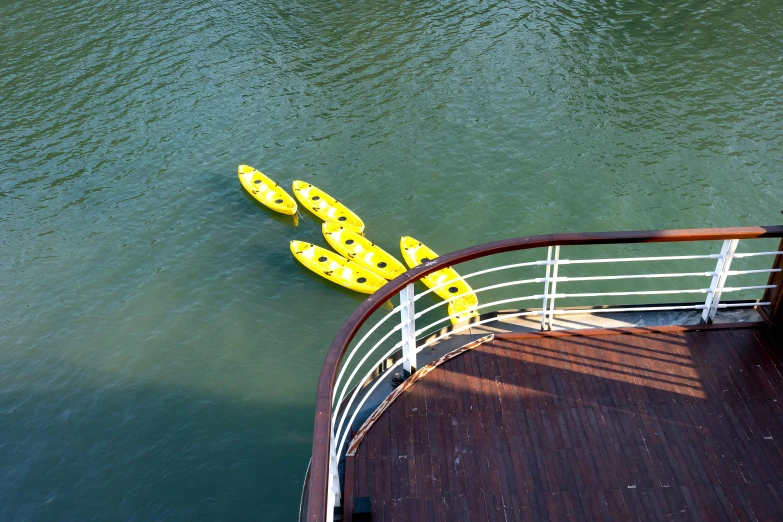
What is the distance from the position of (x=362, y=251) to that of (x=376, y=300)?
53.5 ft

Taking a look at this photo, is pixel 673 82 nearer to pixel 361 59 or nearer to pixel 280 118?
pixel 361 59

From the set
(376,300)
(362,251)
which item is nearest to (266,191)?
(362,251)

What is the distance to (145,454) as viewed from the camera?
714 inches

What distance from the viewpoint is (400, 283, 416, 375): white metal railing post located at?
26.0ft

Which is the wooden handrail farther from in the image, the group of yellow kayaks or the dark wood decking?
the group of yellow kayaks

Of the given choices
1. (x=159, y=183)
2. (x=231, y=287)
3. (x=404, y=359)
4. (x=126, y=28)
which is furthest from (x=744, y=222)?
(x=126, y=28)

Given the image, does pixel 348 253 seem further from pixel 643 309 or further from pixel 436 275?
pixel 643 309

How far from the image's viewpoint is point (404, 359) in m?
8.65

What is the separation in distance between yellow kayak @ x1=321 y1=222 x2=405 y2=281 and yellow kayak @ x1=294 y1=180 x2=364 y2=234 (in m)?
0.49

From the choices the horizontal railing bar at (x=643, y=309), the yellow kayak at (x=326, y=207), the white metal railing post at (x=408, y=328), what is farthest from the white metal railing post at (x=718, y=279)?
the yellow kayak at (x=326, y=207)

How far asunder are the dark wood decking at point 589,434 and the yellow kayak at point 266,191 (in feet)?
56.3

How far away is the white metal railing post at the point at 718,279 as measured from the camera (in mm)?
8430

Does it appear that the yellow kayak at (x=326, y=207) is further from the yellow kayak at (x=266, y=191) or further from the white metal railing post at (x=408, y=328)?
the white metal railing post at (x=408, y=328)

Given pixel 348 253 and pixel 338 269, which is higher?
pixel 348 253
